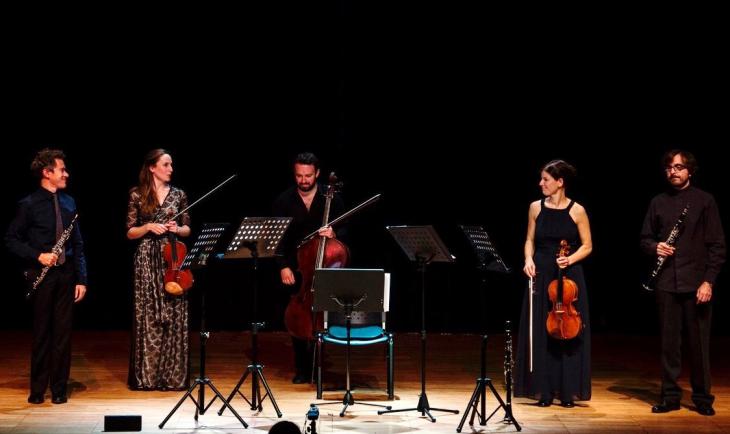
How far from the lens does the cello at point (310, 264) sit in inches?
229

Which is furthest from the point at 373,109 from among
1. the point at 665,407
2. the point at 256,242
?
the point at 665,407

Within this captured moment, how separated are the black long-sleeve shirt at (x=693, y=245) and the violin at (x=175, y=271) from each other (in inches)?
112

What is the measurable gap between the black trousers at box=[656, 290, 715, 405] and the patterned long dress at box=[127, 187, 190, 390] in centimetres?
297

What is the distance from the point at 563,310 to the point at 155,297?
8.33 ft

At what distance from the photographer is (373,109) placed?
26.5 feet

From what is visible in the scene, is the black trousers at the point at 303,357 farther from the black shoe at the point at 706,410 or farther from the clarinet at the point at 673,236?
the black shoe at the point at 706,410

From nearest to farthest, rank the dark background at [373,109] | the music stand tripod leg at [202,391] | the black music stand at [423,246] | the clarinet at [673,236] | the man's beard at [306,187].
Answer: the music stand tripod leg at [202,391] < the black music stand at [423,246] < the clarinet at [673,236] < the man's beard at [306,187] < the dark background at [373,109]

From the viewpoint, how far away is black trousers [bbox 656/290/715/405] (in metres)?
5.45

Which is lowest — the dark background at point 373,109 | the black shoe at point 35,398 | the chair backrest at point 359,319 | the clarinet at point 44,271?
the black shoe at point 35,398

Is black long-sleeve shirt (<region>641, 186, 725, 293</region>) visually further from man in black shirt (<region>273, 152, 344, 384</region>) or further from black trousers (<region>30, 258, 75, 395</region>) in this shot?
black trousers (<region>30, 258, 75, 395</region>)

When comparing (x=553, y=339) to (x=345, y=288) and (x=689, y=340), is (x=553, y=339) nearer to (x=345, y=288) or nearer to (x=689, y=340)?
(x=689, y=340)

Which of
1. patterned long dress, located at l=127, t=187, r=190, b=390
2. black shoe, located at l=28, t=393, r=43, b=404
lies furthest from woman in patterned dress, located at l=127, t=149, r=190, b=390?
black shoe, located at l=28, t=393, r=43, b=404

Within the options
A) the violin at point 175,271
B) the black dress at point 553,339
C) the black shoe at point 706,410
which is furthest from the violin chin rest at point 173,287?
the black shoe at point 706,410

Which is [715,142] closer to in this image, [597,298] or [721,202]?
[721,202]
